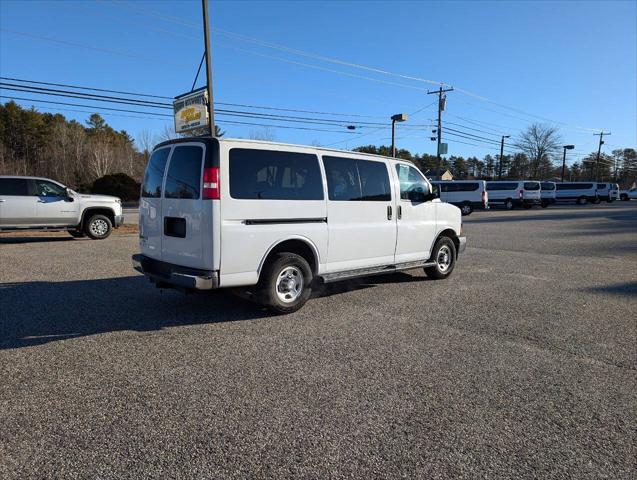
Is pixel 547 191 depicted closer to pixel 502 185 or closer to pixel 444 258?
pixel 502 185

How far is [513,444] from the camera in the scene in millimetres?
2812

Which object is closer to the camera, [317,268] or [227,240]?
[227,240]

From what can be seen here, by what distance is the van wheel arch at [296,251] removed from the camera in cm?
548

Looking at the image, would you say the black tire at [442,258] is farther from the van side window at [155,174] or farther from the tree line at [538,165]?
the tree line at [538,165]

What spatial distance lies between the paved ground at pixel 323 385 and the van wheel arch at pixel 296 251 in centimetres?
Answer: 64

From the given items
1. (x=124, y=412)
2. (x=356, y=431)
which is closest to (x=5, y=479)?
(x=124, y=412)

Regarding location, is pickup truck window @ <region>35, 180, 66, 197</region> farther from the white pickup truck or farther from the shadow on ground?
the shadow on ground

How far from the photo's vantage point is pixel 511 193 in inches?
1329

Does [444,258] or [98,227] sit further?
[98,227]

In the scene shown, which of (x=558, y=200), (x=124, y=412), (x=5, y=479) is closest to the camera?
(x=5, y=479)

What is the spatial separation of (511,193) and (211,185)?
33.1m

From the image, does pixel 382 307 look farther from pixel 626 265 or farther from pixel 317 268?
pixel 626 265

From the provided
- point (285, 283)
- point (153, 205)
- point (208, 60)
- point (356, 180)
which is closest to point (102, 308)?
point (153, 205)

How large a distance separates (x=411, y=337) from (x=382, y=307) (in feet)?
4.06
